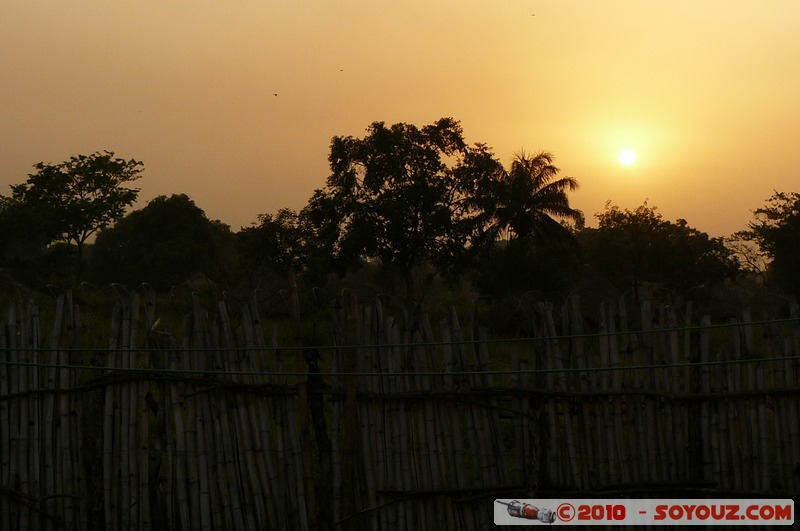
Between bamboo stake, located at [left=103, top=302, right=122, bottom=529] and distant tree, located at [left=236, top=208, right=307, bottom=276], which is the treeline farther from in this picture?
bamboo stake, located at [left=103, top=302, right=122, bottom=529]

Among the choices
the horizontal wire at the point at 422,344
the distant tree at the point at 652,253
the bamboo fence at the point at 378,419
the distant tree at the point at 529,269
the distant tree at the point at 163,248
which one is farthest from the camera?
the distant tree at the point at 163,248

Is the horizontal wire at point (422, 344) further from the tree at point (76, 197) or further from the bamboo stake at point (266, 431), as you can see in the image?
the tree at point (76, 197)

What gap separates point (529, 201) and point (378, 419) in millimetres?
39333

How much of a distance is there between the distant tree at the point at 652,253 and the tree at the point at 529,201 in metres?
8.20

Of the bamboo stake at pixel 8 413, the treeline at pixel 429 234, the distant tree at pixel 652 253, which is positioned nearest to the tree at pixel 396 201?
the treeline at pixel 429 234

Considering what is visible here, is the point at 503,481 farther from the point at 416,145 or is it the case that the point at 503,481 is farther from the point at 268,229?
the point at 268,229

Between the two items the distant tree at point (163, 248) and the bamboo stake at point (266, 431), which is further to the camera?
the distant tree at point (163, 248)

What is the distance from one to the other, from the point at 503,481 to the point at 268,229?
46394 millimetres

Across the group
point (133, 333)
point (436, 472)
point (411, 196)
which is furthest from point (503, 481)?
point (411, 196)

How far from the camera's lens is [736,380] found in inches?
214

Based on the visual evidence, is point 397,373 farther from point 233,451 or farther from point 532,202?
point 532,202

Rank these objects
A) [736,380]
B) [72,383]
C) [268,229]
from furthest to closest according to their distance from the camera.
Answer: [268,229] → [72,383] → [736,380]

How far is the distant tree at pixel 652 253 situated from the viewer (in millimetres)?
51031

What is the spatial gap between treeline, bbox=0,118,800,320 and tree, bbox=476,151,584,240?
0.06 m
